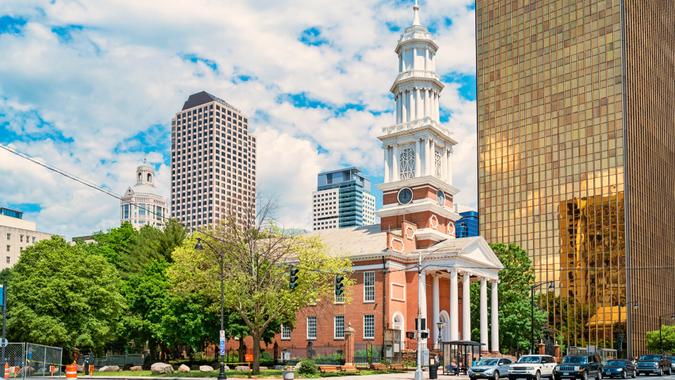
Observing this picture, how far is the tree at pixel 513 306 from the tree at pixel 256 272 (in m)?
23.3

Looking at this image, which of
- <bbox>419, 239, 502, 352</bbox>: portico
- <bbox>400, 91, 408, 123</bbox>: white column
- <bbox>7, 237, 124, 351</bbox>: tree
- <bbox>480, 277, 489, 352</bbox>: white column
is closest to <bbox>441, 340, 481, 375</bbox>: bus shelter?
<bbox>419, 239, 502, 352</bbox>: portico

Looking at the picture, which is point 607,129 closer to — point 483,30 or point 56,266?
point 483,30

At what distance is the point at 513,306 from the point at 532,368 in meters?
37.1

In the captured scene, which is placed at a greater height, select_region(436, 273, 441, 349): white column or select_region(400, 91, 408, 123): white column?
select_region(400, 91, 408, 123): white column

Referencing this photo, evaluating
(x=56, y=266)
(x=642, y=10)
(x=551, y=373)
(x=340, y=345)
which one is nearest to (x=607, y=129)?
(x=642, y=10)

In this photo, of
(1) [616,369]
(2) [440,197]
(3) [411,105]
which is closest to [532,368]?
(1) [616,369]

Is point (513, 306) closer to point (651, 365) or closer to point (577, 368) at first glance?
point (651, 365)

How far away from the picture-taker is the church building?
75438 mm

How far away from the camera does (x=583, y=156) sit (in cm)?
13500

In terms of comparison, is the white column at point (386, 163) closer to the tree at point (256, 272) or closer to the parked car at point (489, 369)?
the tree at point (256, 272)

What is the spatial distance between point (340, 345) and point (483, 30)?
95215mm

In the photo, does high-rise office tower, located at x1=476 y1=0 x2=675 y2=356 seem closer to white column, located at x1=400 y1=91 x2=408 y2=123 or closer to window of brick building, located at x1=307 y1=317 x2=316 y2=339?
white column, located at x1=400 y1=91 x2=408 y2=123

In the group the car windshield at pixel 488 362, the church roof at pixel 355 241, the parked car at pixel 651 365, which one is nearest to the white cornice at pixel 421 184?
the church roof at pixel 355 241

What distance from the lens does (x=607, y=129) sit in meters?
132
